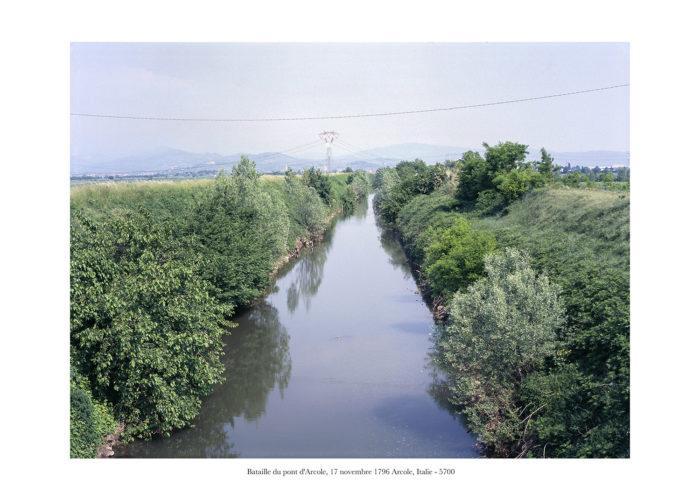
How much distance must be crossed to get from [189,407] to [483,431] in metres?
A: 6.24

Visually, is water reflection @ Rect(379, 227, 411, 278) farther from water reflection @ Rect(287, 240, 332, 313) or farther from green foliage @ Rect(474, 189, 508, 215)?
green foliage @ Rect(474, 189, 508, 215)

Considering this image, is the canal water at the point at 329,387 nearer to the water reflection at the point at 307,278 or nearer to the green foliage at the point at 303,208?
the water reflection at the point at 307,278

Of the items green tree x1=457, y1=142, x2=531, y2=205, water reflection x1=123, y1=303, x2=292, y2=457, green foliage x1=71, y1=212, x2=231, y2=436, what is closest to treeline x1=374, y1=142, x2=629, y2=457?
water reflection x1=123, y1=303, x2=292, y2=457

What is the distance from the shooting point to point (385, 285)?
29594 millimetres

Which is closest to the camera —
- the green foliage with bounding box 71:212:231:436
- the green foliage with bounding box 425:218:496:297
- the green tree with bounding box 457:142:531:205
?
the green foliage with bounding box 71:212:231:436

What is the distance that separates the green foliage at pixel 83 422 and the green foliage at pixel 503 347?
688cm

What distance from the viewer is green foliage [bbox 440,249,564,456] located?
12367 mm

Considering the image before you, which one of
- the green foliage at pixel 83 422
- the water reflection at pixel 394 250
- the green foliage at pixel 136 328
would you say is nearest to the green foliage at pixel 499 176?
the water reflection at pixel 394 250

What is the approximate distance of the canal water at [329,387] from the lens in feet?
44.4

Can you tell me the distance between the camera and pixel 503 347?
41.4 ft

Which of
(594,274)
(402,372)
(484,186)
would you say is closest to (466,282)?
(402,372)

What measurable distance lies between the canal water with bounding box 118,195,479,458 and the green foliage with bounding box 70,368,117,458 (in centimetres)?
110

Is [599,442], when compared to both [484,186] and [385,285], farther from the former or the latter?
[484,186]

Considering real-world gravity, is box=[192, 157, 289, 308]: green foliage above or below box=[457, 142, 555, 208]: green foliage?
below
